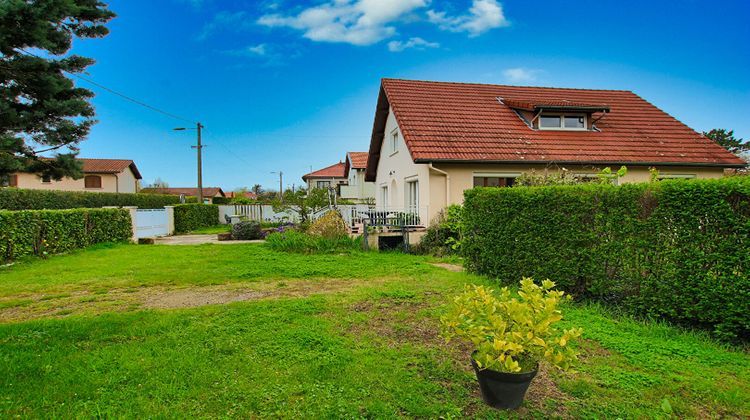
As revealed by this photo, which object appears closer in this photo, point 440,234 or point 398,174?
point 440,234

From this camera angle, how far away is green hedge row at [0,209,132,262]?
9.34m

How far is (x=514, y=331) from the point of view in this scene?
2678 mm

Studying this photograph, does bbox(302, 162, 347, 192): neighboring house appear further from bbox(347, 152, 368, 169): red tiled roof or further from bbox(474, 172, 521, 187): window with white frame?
bbox(474, 172, 521, 187): window with white frame

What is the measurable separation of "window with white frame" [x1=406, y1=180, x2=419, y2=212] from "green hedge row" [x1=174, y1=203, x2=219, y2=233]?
1363cm

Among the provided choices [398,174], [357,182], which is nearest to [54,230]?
[398,174]

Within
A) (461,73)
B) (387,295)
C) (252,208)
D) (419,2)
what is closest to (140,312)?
(387,295)

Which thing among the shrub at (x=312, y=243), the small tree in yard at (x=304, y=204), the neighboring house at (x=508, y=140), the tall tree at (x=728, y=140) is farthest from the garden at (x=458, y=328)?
the tall tree at (x=728, y=140)

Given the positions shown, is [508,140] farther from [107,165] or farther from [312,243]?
[107,165]

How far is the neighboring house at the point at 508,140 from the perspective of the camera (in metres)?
12.8

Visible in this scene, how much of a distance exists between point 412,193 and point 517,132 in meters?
4.57

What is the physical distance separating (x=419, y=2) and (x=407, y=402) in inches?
547

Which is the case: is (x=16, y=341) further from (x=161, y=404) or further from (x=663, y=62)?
(x=663, y=62)

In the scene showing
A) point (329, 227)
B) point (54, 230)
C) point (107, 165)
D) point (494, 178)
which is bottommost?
point (329, 227)

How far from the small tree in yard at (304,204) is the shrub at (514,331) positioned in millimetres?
12901
